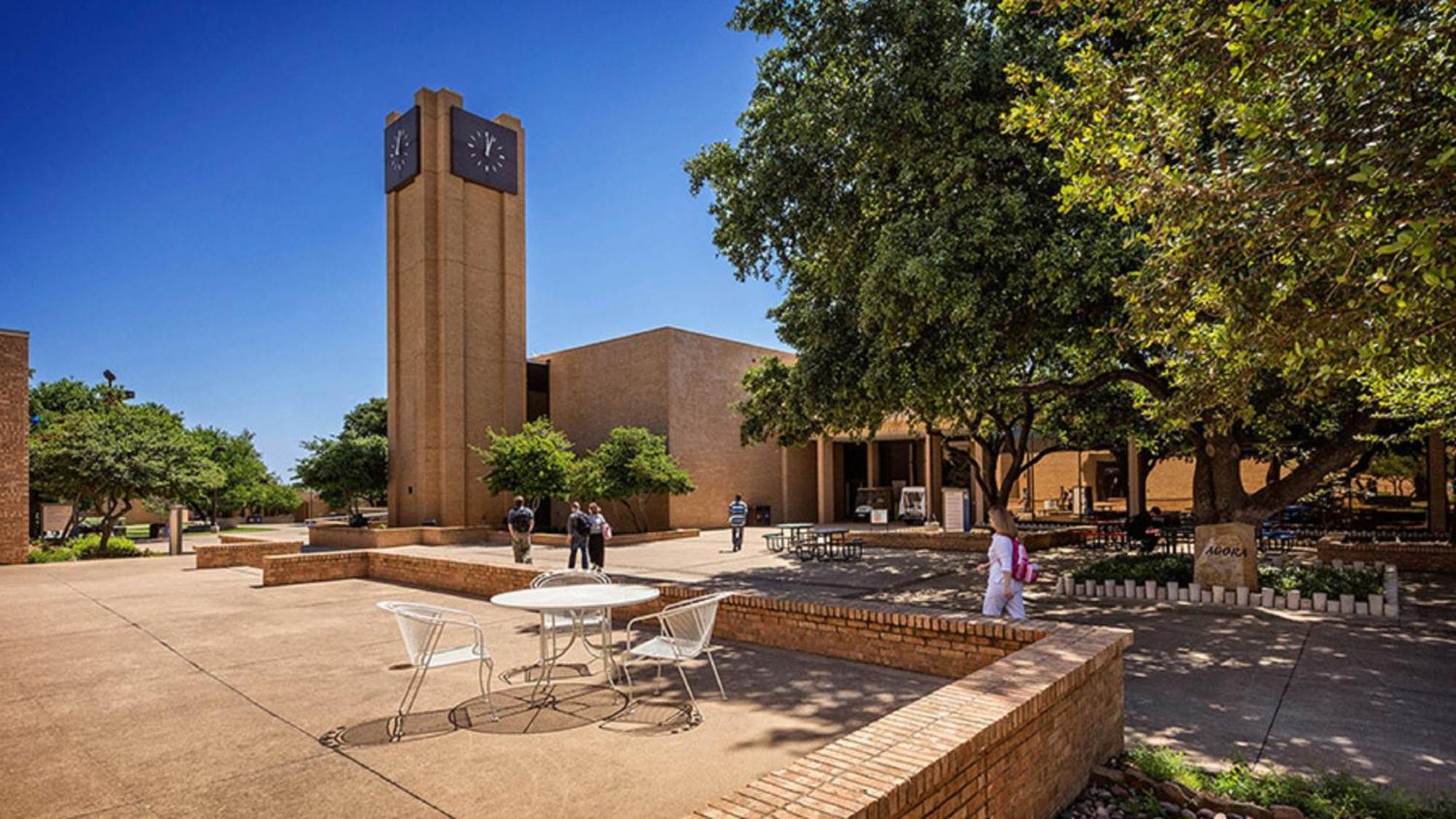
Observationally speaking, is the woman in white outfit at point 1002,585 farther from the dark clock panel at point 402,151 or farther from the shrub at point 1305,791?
the dark clock panel at point 402,151

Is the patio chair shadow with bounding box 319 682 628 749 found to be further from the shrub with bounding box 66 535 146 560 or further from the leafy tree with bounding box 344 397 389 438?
the leafy tree with bounding box 344 397 389 438

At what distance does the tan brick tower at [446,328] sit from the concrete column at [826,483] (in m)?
12.5

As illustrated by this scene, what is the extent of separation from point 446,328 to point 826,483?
54.1ft

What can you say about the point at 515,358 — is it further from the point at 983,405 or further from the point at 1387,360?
the point at 1387,360

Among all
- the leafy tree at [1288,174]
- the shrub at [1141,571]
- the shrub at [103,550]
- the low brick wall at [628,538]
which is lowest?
the low brick wall at [628,538]

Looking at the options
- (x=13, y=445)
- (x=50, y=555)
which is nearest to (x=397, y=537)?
(x=50, y=555)

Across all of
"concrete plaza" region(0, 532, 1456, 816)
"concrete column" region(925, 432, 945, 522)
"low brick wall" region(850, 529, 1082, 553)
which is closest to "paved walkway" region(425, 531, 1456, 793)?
"concrete plaza" region(0, 532, 1456, 816)

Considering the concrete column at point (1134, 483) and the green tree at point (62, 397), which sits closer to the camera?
the concrete column at point (1134, 483)

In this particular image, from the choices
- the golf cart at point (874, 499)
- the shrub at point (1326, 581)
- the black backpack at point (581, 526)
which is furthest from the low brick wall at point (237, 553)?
the golf cart at point (874, 499)

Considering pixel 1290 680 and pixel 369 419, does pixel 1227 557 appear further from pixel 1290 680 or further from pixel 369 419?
pixel 369 419

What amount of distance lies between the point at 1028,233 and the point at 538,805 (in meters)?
8.36

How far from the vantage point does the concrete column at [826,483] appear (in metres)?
32.0

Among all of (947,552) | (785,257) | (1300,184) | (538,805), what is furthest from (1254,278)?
(947,552)

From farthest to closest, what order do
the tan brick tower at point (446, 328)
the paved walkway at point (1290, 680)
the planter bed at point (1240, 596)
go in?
the tan brick tower at point (446, 328) → the planter bed at point (1240, 596) → the paved walkway at point (1290, 680)
